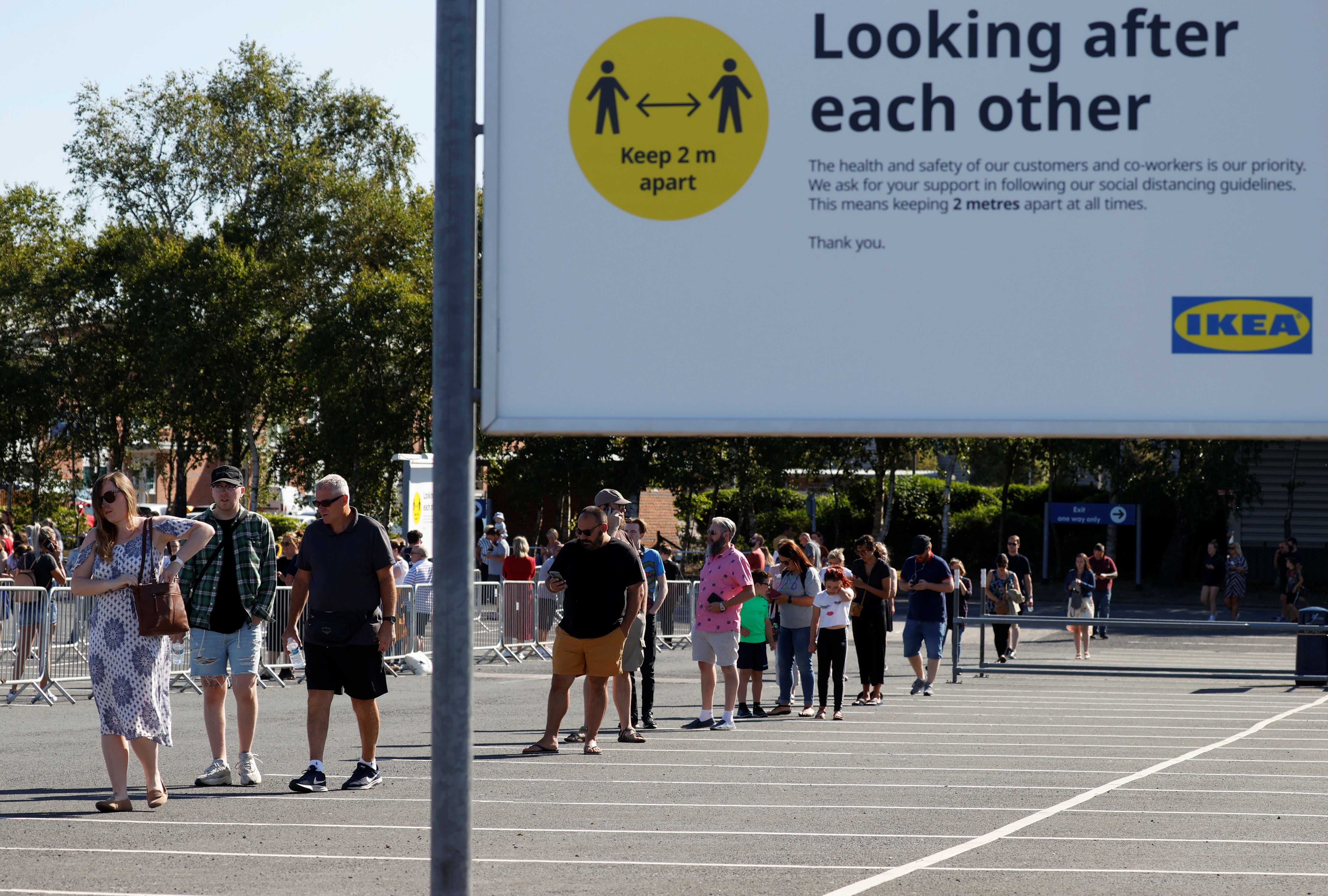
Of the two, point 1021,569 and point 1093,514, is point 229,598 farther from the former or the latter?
point 1093,514

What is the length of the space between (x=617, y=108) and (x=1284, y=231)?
1.94 metres

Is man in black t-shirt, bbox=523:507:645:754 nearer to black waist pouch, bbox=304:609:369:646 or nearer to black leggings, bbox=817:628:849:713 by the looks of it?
black waist pouch, bbox=304:609:369:646

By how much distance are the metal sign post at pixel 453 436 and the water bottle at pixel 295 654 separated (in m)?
12.9

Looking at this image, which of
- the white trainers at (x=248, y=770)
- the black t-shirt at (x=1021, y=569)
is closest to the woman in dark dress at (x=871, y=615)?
the white trainers at (x=248, y=770)

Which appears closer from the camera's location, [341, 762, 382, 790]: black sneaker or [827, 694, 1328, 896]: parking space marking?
[827, 694, 1328, 896]: parking space marking

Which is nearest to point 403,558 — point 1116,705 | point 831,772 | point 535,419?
point 1116,705

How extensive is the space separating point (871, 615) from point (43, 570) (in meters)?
9.41

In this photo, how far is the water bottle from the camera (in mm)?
16797

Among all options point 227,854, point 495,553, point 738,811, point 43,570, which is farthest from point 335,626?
point 495,553

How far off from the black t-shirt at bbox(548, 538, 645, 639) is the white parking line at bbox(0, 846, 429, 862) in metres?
3.68

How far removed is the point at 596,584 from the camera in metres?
10.7

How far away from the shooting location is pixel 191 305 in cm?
4631

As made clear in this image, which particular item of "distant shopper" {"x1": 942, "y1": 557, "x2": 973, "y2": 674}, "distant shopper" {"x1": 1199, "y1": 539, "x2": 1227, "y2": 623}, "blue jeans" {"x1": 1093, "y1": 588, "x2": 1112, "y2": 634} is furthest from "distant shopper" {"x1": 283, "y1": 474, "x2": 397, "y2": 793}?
"distant shopper" {"x1": 1199, "y1": 539, "x2": 1227, "y2": 623}

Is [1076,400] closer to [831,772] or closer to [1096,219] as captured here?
[1096,219]
